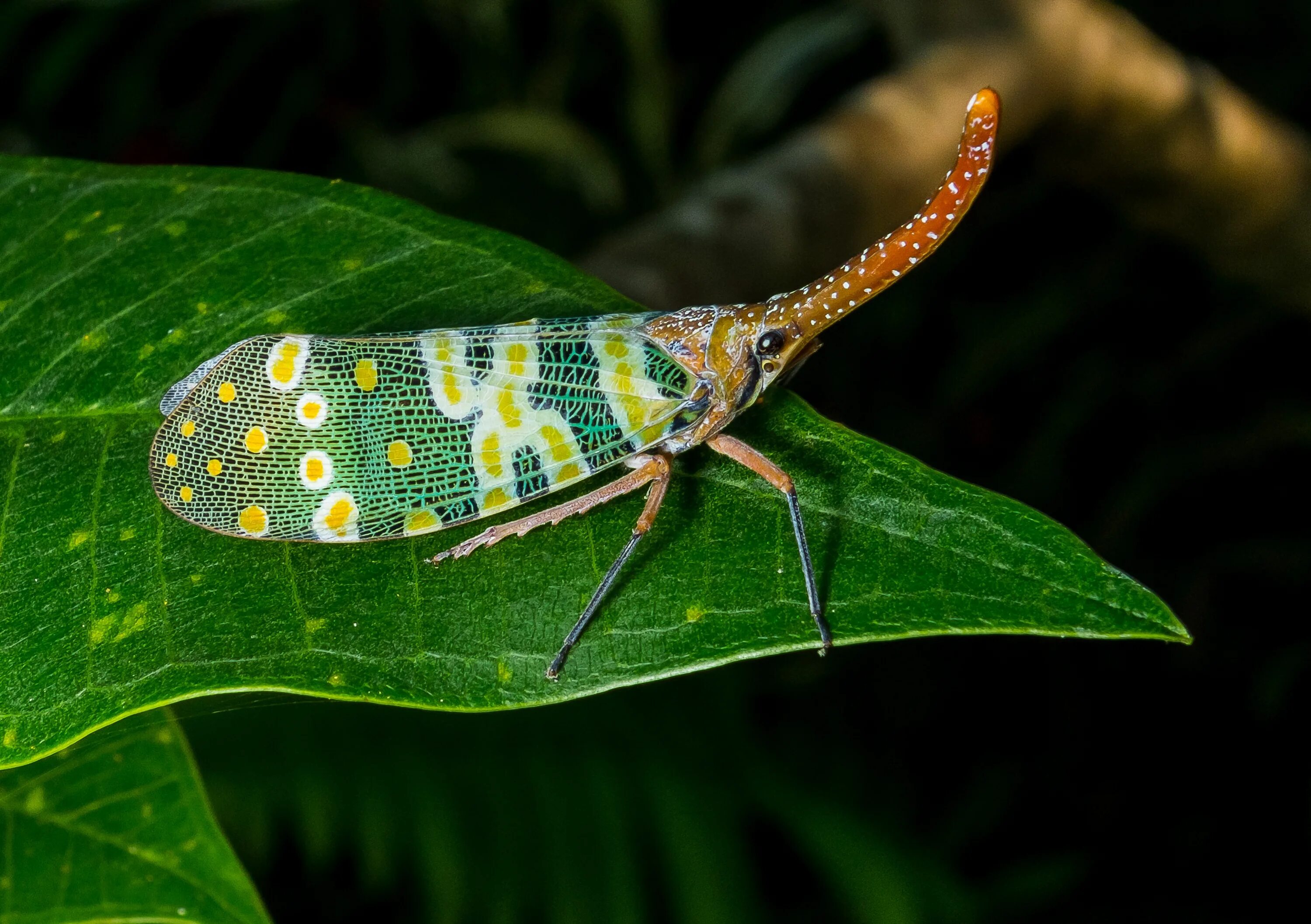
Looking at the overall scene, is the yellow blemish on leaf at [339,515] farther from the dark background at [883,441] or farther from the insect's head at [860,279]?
the dark background at [883,441]

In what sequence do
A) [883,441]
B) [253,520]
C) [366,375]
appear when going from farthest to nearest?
[883,441] < [366,375] < [253,520]

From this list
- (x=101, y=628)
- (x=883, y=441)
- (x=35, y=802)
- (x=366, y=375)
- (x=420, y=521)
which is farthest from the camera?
(x=883, y=441)

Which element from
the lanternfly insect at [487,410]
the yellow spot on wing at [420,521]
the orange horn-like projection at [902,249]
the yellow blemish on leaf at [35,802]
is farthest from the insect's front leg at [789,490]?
the yellow blemish on leaf at [35,802]

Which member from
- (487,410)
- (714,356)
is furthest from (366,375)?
(714,356)

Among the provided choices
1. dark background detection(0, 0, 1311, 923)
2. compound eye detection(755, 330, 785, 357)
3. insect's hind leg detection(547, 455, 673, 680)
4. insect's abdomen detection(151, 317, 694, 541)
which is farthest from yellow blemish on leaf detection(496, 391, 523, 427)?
dark background detection(0, 0, 1311, 923)

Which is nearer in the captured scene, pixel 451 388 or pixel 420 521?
pixel 420 521

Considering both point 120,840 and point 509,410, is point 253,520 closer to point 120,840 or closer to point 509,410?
point 120,840

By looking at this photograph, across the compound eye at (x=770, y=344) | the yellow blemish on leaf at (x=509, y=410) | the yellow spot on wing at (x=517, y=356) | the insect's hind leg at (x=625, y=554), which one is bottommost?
the insect's hind leg at (x=625, y=554)
